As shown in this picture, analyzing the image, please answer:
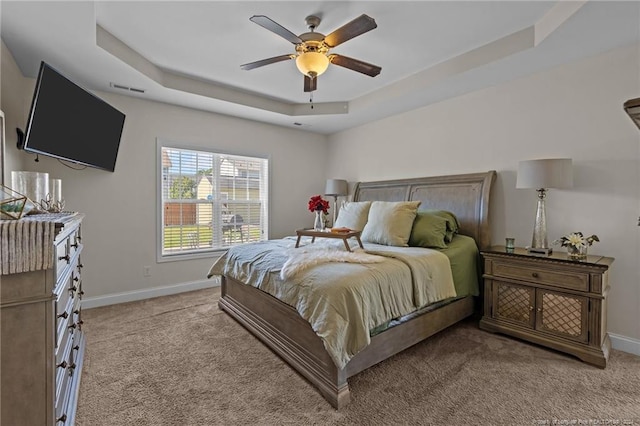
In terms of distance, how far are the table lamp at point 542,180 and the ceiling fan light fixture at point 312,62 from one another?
203 centimetres

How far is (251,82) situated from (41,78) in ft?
6.70

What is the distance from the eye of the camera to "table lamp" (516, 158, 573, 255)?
252 centimetres

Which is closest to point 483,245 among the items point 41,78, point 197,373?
point 197,373

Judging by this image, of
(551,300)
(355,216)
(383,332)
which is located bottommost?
(383,332)

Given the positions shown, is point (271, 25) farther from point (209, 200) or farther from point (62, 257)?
point (209, 200)

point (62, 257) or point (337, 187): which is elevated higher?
point (337, 187)

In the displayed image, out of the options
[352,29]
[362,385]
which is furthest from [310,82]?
[362,385]

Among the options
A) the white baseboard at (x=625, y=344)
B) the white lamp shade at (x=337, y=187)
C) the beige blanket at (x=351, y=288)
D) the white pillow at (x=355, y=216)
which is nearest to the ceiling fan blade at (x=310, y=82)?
the beige blanket at (x=351, y=288)

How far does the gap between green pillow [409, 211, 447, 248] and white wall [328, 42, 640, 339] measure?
2.27ft

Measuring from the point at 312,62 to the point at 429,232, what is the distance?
6.55ft

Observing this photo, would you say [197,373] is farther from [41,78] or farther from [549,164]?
[549,164]

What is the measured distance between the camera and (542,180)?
8.42 ft

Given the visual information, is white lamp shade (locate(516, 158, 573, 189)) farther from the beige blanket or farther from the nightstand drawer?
the beige blanket

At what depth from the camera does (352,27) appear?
2045 millimetres
